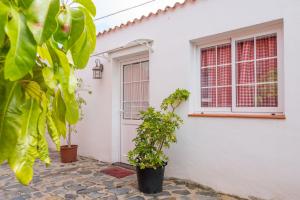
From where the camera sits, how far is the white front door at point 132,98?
6.05 m

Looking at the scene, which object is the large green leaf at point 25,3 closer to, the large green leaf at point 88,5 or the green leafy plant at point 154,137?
the large green leaf at point 88,5

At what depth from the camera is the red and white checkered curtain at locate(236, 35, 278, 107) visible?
3.99 meters

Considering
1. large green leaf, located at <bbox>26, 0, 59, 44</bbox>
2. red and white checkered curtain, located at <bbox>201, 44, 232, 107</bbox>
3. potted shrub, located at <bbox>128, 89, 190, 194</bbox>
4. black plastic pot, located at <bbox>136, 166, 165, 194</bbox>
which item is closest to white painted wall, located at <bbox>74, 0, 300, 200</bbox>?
red and white checkered curtain, located at <bbox>201, 44, 232, 107</bbox>

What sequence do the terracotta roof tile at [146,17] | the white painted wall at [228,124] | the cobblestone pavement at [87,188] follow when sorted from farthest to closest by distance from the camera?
the terracotta roof tile at [146,17] → the cobblestone pavement at [87,188] → the white painted wall at [228,124]

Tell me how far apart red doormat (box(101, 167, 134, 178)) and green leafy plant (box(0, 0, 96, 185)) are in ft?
16.1

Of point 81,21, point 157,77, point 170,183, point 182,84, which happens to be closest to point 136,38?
point 157,77

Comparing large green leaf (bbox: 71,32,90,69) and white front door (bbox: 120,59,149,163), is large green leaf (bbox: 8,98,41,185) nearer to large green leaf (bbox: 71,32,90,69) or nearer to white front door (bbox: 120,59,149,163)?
large green leaf (bbox: 71,32,90,69)

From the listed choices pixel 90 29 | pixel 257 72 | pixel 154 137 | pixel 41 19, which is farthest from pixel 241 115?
pixel 41 19

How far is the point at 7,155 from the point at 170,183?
4.51 metres

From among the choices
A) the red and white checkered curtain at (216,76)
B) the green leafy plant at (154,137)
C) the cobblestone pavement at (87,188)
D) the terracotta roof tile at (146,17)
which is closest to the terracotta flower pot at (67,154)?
the cobblestone pavement at (87,188)

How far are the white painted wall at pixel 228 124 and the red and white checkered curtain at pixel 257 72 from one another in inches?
12.5

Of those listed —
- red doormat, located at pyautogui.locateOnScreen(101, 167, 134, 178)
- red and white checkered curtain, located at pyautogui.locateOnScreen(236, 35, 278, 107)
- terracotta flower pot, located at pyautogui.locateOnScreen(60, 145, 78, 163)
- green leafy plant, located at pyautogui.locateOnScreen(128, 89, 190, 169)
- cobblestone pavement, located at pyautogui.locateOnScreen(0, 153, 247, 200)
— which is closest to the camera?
red and white checkered curtain, located at pyautogui.locateOnScreen(236, 35, 278, 107)

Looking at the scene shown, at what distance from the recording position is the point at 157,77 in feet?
17.8

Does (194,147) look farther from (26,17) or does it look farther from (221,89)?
(26,17)
